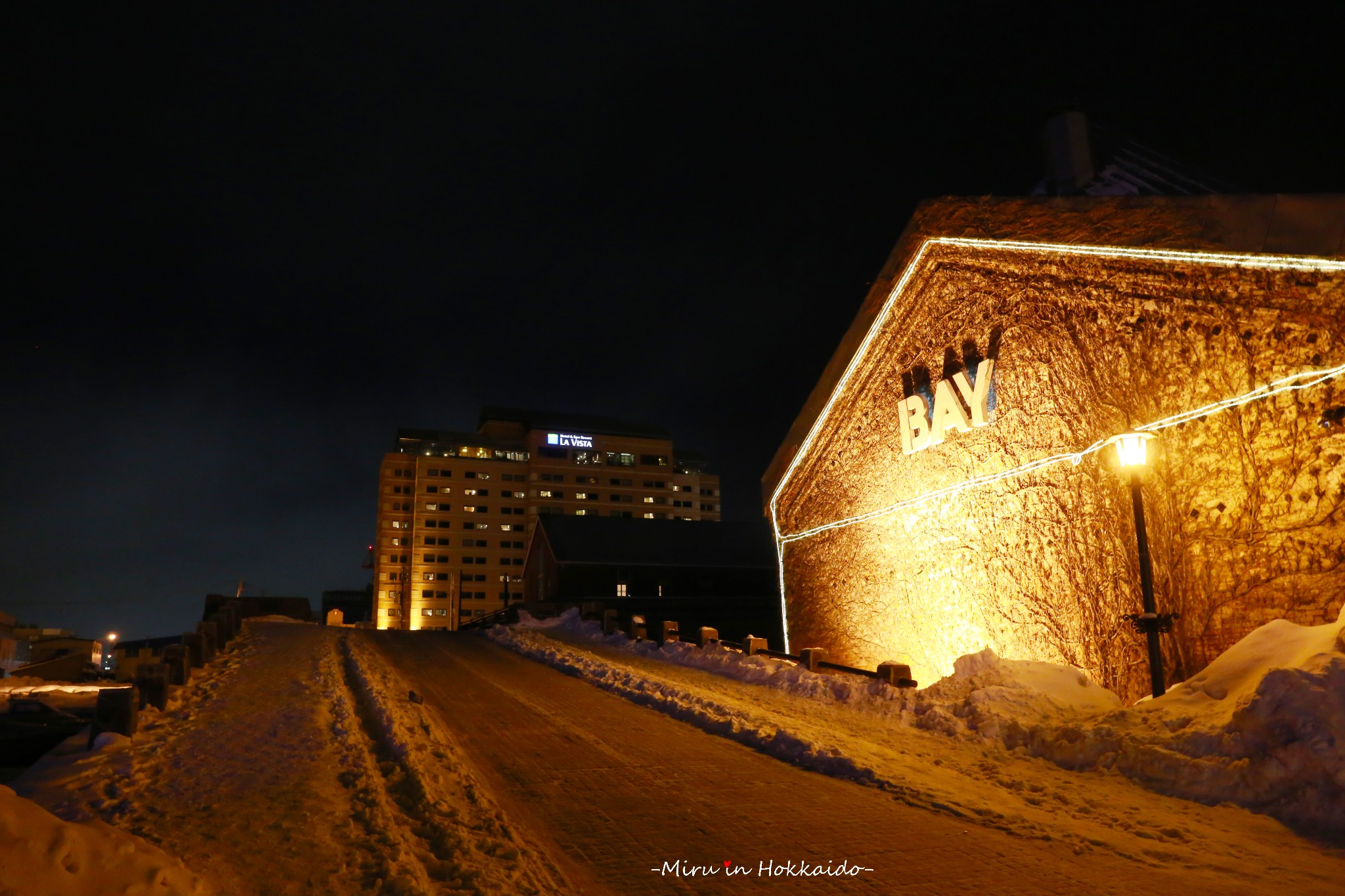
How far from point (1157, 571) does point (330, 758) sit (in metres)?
10.4

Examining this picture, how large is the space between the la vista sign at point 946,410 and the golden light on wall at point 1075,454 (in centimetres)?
5

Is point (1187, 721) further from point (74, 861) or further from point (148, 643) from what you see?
point (148, 643)

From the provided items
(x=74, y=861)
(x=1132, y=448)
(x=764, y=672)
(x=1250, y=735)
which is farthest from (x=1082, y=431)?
(x=74, y=861)

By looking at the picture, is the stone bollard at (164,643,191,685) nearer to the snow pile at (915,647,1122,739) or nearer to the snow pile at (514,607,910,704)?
the snow pile at (514,607,910,704)

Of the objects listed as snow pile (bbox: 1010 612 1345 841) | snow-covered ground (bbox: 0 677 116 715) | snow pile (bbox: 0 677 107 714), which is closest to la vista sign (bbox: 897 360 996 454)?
snow pile (bbox: 1010 612 1345 841)

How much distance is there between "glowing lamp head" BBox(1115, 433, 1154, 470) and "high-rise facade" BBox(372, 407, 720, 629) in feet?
332

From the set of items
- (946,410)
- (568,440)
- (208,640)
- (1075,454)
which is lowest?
(208,640)

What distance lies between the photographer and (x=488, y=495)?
116 metres

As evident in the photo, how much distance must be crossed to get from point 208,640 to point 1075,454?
15.9m

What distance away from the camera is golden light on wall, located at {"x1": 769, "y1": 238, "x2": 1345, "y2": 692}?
9.38m

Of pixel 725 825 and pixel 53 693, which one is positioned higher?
pixel 725 825

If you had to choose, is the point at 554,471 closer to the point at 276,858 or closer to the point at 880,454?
the point at 880,454

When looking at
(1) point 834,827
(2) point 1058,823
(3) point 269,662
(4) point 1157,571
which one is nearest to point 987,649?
(4) point 1157,571

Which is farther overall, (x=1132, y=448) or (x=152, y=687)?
(x=152, y=687)
